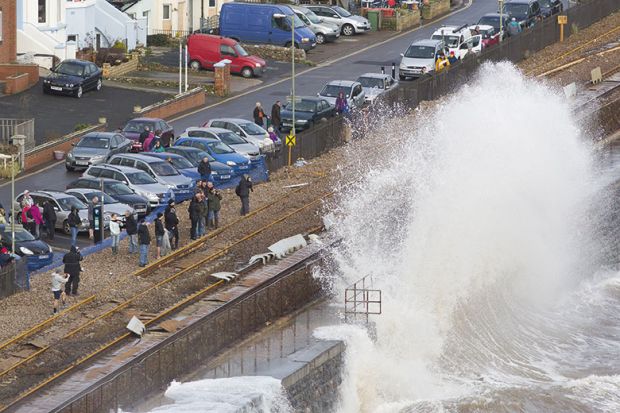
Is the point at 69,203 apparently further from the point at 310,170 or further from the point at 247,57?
the point at 247,57

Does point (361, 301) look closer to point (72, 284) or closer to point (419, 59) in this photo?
point (72, 284)

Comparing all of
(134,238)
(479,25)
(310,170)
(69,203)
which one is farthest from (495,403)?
(479,25)

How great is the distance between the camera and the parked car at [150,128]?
54.2 m

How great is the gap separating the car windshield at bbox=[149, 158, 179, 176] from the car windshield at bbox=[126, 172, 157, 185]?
0.60m

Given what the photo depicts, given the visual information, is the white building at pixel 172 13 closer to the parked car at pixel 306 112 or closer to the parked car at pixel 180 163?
the parked car at pixel 306 112

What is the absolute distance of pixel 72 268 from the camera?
38812 mm

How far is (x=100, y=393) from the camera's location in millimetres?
30438

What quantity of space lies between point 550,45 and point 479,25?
10.7ft

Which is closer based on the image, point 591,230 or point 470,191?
point 470,191

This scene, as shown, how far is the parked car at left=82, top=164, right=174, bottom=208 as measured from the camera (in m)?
47.5

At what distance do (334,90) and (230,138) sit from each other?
7556 mm

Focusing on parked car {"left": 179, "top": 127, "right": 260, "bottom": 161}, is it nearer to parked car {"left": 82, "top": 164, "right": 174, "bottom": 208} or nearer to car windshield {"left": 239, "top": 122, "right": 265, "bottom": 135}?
car windshield {"left": 239, "top": 122, "right": 265, "bottom": 135}

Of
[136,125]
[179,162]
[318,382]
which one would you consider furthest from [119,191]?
[318,382]

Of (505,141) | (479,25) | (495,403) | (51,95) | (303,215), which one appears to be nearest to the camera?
(495,403)
